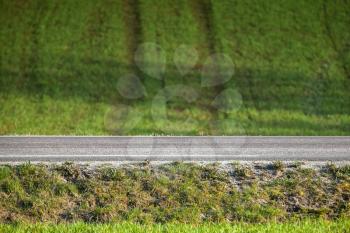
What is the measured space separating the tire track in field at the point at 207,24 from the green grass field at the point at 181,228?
17847 millimetres

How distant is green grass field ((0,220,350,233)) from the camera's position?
8688 mm

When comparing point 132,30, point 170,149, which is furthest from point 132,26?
point 170,149

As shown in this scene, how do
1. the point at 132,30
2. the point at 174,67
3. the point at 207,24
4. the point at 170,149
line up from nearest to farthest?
the point at 170,149, the point at 174,67, the point at 132,30, the point at 207,24

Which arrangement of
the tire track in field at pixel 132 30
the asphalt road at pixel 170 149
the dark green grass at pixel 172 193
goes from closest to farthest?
1. the dark green grass at pixel 172 193
2. the asphalt road at pixel 170 149
3. the tire track in field at pixel 132 30

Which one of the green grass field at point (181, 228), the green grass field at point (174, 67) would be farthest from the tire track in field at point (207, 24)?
the green grass field at point (181, 228)

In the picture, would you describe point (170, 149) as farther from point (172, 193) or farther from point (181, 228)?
point (181, 228)

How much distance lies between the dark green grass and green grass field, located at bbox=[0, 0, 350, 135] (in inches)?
378

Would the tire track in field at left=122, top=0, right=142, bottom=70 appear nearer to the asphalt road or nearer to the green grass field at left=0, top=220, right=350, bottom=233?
the asphalt road

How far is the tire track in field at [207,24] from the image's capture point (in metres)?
27.6

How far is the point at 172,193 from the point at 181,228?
1.71 metres

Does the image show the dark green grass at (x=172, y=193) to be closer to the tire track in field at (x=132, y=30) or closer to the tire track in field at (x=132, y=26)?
the tire track in field at (x=132, y=30)

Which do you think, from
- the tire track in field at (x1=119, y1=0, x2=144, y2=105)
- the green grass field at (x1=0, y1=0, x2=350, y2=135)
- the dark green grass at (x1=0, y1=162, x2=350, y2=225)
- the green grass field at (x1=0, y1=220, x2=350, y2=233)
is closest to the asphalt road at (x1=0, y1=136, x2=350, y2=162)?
the dark green grass at (x1=0, y1=162, x2=350, y2=225)

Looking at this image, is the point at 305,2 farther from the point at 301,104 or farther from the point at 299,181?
the point at 299,181

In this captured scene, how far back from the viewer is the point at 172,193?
1057 cm
